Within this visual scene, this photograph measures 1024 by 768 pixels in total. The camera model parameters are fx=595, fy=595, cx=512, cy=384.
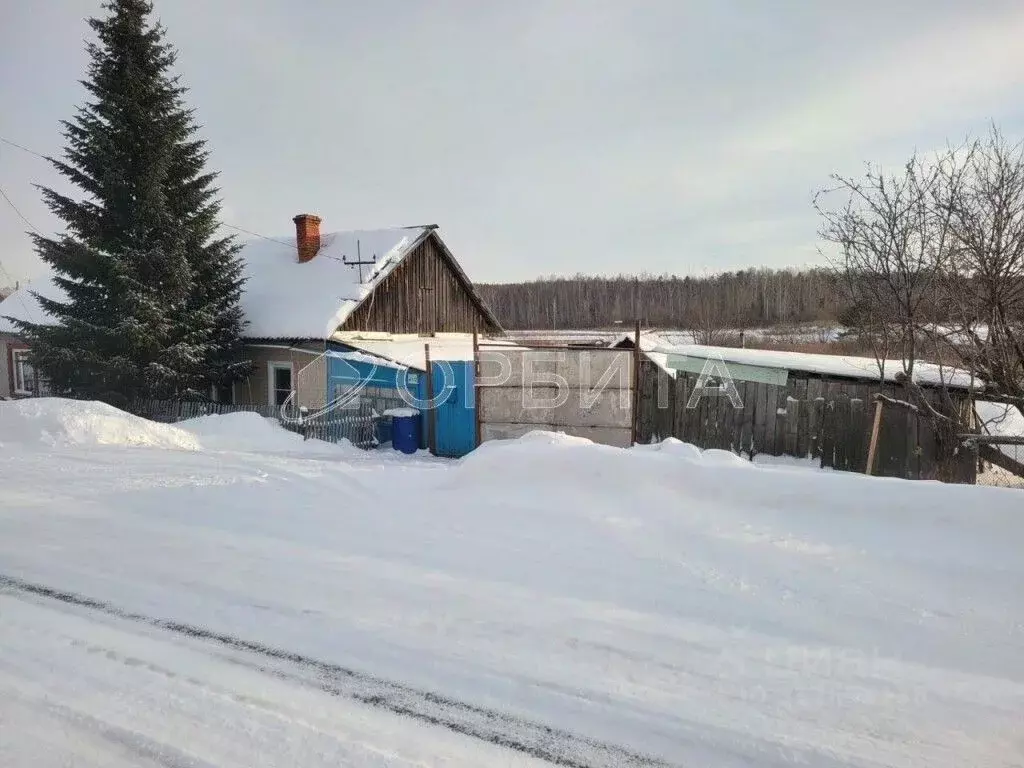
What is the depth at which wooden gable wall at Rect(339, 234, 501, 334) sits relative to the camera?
18.3 meters

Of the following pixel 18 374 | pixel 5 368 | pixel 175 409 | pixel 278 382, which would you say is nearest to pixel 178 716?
pixel 175 409

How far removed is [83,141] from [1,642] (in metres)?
16.5

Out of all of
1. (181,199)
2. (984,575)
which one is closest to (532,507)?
(984,575)

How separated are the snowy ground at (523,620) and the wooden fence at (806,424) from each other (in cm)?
636

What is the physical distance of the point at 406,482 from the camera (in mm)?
6566

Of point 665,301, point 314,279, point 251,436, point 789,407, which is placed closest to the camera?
point 789,407

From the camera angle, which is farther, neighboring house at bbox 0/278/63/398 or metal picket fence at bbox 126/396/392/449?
neighboring house at bbox 0/278/63/398

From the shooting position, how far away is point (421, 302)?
20.2 meters

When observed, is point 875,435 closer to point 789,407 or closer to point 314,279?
point 789,407

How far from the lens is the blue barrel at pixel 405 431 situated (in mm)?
12820

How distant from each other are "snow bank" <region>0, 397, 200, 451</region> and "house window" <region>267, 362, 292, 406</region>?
6.94 meters

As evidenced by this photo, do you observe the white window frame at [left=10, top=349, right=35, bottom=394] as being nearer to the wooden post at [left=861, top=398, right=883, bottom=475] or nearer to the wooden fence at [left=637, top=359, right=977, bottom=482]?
the wooden fence at [left=637, top=359, right=977, bottom=482]

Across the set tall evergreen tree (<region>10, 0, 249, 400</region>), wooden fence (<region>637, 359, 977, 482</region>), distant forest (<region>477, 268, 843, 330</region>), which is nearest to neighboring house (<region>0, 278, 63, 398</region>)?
tall evergreen tree (<region>10, 0, 249, 400</region>)

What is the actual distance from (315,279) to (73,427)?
10136 mm
